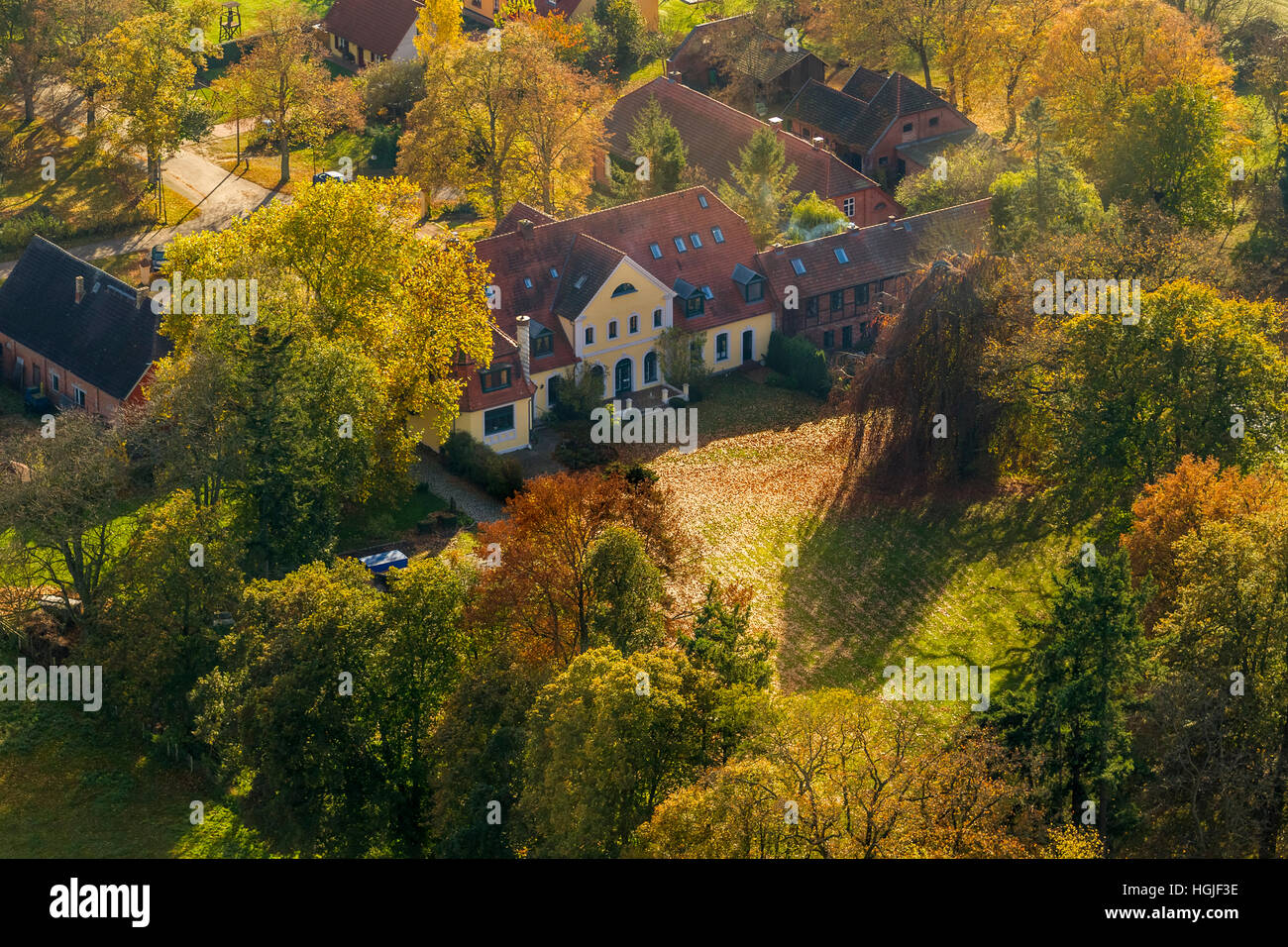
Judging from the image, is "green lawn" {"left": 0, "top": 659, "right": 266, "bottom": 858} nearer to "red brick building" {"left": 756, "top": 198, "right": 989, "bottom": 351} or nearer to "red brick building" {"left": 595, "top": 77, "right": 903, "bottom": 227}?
"red brick building" {"left": 756, "top": 198, "right": 989, "bottom": 351}

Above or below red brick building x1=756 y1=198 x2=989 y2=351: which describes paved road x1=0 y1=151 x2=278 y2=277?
above

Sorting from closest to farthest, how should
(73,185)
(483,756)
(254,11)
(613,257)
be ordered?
1. (483,756)
2. (613,257)
3. (73,185)
4. (254,11)

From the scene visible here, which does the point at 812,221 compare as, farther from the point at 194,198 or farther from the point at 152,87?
the point at 152,87

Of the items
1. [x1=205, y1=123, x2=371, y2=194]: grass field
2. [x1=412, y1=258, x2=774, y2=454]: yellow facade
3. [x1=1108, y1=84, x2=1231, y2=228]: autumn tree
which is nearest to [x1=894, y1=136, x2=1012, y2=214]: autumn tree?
[x1=1108, y1=84, x2=1231, y2=228]: autumn tree

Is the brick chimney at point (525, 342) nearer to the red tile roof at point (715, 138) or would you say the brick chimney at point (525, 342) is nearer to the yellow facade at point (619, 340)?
the yellow facade at point (619, 340)

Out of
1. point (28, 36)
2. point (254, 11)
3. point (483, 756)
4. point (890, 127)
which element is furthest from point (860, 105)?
point (483, 756)

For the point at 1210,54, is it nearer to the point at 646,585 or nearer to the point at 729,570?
the point at 729,570
